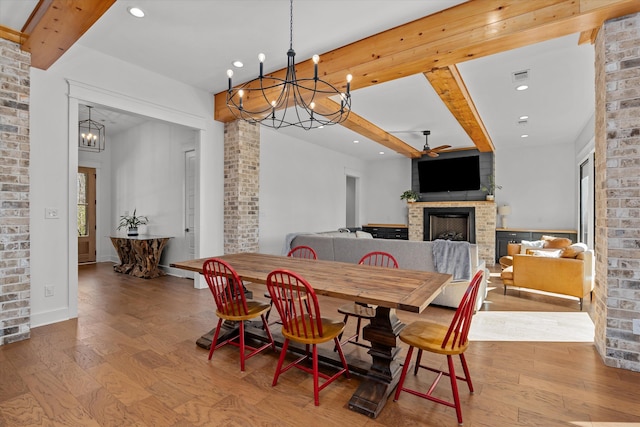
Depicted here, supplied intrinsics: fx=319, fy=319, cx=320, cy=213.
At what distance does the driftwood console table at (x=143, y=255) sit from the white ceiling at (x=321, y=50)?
2.85 meters

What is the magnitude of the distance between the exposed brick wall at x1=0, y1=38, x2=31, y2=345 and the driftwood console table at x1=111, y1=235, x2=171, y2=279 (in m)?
2.52

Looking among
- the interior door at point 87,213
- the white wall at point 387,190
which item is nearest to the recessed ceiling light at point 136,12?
the interior door at point 87,213

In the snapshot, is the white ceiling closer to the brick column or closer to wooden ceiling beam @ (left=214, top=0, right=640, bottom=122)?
wooden ceiling beam @ (left=214, top=0, right=640, bottom=122)

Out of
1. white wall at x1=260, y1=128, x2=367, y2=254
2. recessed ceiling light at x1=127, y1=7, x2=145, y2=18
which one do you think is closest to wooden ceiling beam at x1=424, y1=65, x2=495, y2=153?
recessed ceiling light at x1=127, y1=7, x2=145, y2=18

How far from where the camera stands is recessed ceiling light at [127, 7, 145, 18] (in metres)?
2.80

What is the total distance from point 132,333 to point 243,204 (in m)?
2.39

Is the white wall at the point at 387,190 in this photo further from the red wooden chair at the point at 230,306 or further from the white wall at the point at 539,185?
the red wooden chair at the point at 230,306

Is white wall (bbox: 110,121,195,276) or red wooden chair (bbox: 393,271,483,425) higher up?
white wall (bbox: 110,121,195,276)

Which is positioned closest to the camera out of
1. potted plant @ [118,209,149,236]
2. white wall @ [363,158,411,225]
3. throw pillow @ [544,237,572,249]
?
throw pillow @ [544,237,572,249]

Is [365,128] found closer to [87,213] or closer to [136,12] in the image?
[136,12]

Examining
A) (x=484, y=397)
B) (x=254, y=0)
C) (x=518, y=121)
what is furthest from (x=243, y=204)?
(x=518, y=121)

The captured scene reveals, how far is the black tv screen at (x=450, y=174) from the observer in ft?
26.4

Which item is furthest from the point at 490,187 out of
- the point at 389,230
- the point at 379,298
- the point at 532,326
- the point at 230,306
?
the point at 230,306

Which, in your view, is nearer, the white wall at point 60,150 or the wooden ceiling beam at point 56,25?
the wooden ceiling beam at point 56,25
